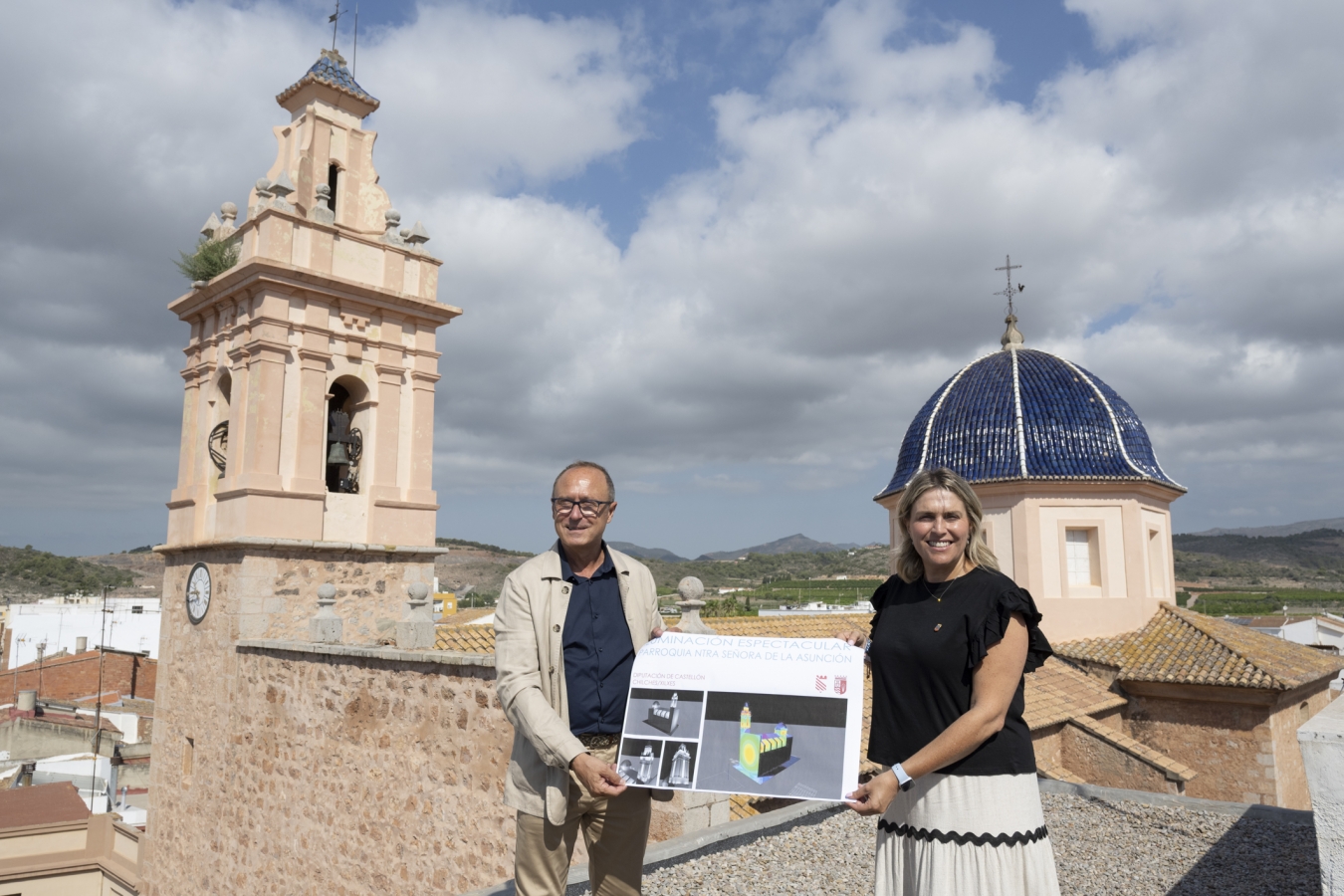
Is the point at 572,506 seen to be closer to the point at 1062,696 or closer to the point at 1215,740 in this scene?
the point at 1062,696

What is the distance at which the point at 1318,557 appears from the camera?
362ft

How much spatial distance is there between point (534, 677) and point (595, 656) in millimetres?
260

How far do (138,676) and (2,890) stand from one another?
19.2m

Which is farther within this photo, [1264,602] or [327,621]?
[1264,602]

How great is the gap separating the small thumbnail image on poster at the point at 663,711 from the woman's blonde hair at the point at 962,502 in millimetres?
909

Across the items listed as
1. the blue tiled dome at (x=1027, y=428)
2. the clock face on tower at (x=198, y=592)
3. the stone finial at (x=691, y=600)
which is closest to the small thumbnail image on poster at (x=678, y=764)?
the stone finial at (x=691, y=600)

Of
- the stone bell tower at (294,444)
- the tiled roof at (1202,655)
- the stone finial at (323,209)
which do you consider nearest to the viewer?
the stone bell tower at (294,444)

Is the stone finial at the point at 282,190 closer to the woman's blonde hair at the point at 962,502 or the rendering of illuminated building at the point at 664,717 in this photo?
the rendering of illuminated building at the point at 664,717

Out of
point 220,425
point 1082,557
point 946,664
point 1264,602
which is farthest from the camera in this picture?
point 1264,602

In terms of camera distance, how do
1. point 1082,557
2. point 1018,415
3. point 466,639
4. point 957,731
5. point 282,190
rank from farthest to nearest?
point 1018,415 → point 1082,557 → point 282,190 → point 466,639 → point 957,731

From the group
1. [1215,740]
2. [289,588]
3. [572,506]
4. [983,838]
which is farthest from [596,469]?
[1215,740]

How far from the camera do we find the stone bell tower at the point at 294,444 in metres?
11.2

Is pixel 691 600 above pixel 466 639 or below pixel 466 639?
above

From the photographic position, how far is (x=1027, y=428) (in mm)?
16656
